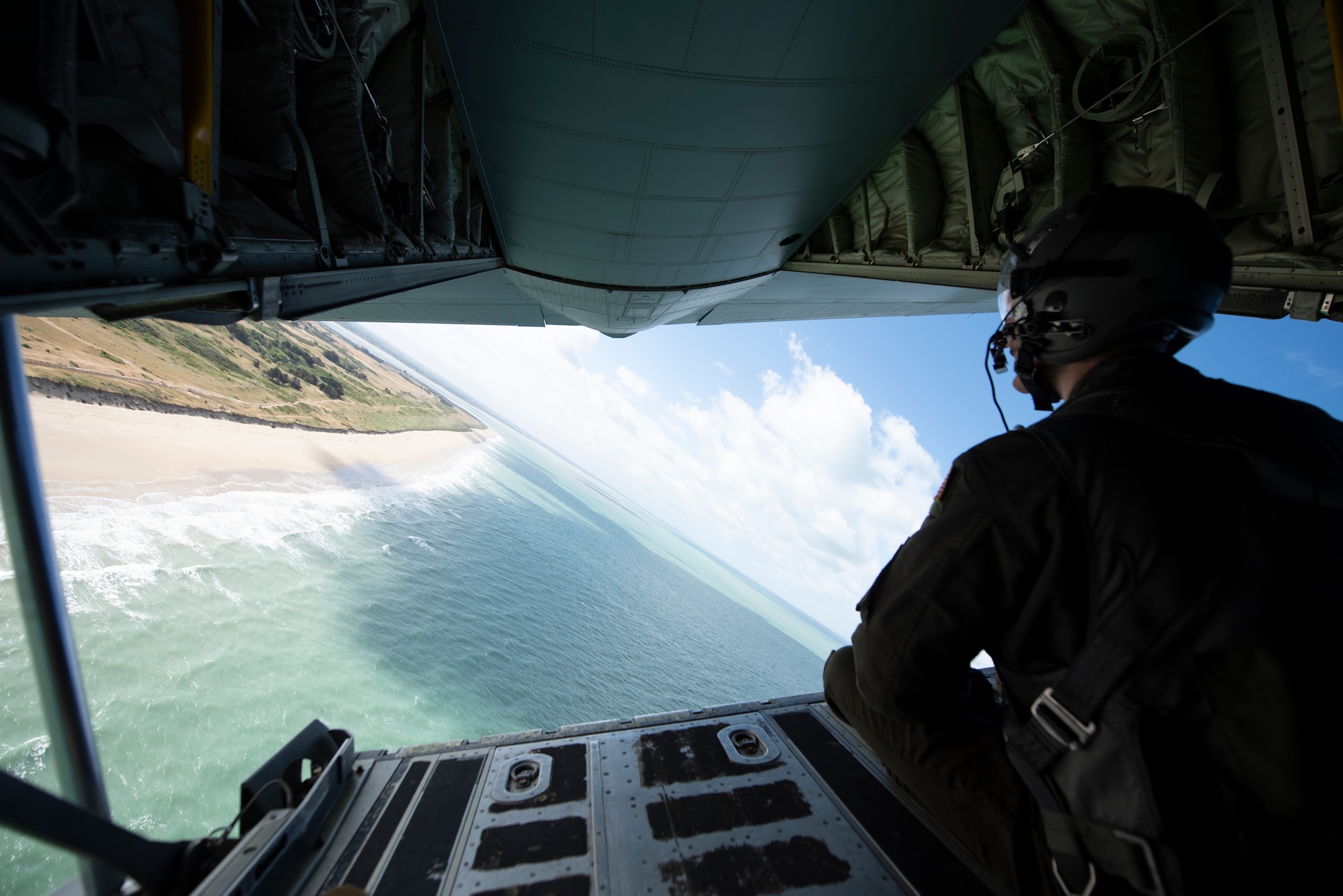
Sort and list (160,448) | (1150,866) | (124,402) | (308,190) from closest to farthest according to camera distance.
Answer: (1150,866) → (308,190) → (160,448) → (124,402)

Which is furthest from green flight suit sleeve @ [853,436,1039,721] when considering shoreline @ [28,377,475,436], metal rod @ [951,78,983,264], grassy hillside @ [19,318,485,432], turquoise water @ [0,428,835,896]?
shoreline @ [28,377,475,436]

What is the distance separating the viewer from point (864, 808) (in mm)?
2232

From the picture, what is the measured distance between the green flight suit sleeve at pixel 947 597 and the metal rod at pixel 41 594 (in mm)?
2005

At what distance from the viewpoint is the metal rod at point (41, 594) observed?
1.15 m

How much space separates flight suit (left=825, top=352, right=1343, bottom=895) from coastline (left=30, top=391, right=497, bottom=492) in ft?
68.1

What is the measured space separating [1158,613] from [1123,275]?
1060 millimetres

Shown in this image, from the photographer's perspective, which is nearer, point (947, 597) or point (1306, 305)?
point (947, 597)

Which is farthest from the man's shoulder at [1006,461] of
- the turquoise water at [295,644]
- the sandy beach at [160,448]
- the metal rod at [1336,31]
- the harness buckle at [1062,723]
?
the sandy beach at [160,448]

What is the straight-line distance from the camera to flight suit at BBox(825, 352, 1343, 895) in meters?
0.91

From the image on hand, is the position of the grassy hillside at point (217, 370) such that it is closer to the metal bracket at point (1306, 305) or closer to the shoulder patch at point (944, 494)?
the shoulder patch at point (944, 494)

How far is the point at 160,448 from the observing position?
A: 24453 millimetres

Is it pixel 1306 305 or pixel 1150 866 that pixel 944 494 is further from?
pixel 1306 305

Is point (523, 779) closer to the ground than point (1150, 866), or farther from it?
closer to the ground

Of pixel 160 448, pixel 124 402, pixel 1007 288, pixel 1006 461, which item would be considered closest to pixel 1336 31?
pixel 1007 288
